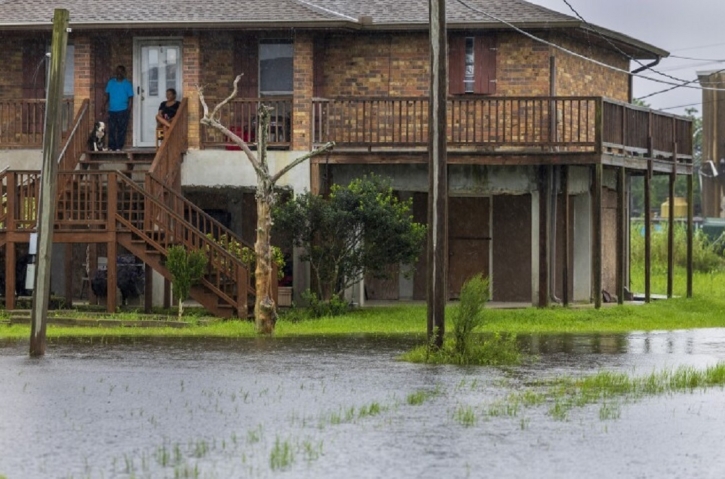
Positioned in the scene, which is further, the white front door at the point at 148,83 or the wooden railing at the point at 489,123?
the white front door at the point at 148,83

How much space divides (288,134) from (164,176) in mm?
3485

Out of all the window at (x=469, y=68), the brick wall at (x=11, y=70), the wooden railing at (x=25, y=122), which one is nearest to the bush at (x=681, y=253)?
the window at (x=469, y=68)

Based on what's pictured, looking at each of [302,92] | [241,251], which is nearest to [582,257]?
[302,92]

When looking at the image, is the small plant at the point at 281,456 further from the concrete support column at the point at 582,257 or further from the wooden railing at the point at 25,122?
the concrete support column at the point at 582,257

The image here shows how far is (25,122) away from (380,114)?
752 cm

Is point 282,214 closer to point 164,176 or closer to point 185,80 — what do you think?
point 164,176

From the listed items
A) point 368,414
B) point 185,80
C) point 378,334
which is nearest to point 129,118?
point 185,80

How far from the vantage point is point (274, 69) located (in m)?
33.4

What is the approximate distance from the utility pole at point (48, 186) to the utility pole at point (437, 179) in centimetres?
488

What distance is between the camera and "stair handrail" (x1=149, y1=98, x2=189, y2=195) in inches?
1172

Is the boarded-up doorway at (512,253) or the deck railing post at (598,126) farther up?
the deck railing post at (598,126)

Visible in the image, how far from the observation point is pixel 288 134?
107 feet

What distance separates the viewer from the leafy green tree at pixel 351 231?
29.1m

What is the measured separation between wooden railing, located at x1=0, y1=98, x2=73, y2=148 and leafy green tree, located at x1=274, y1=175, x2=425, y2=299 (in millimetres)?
5742
